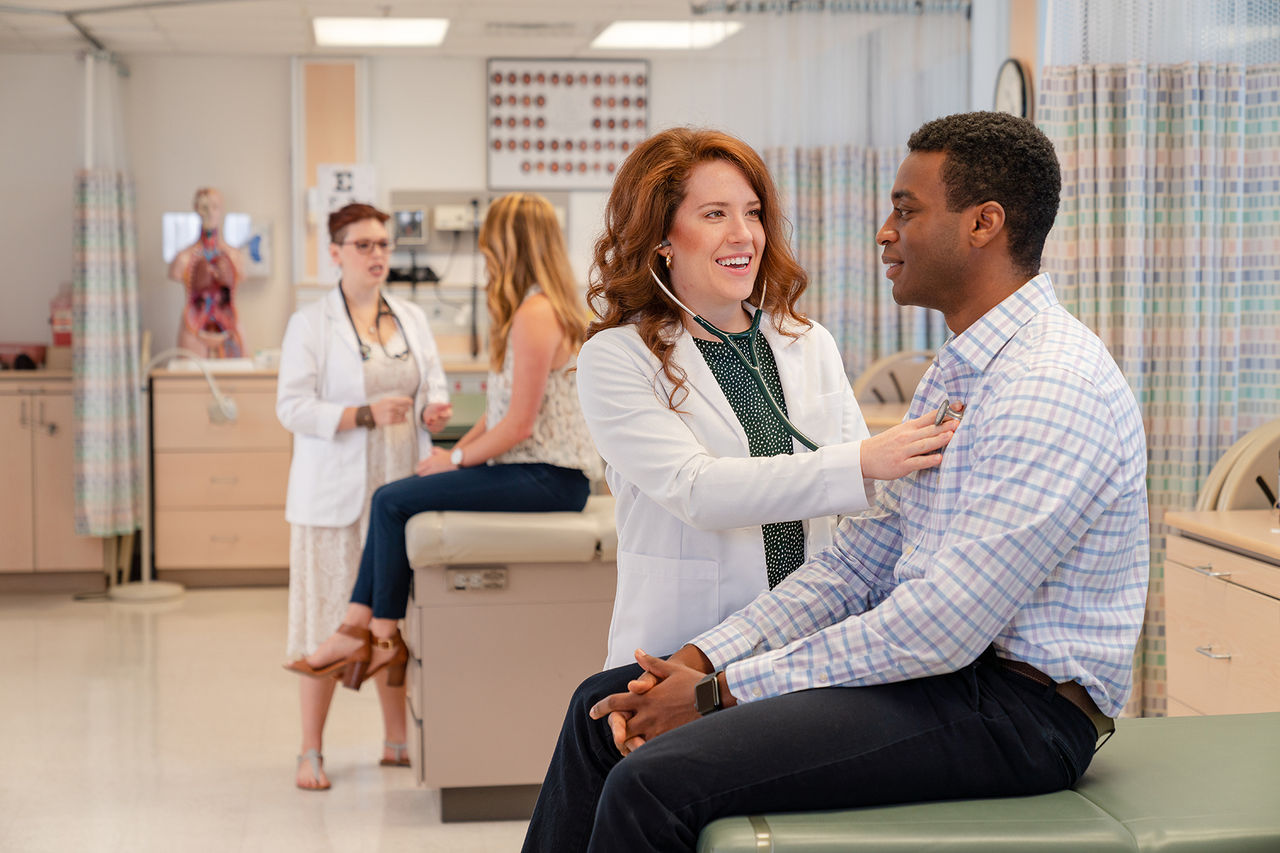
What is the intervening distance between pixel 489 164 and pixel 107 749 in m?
3.68

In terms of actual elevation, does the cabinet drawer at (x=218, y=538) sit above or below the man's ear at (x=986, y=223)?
below

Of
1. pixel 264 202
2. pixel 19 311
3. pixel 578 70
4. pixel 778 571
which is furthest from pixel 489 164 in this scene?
pixel 778 571

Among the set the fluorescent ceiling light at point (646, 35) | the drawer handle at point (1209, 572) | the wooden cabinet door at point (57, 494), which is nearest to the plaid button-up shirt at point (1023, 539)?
the drawer handle at point (1209, 572)

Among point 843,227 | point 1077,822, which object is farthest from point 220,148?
point 1077,822

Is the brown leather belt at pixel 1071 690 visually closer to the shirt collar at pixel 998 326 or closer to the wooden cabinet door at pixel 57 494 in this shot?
the shirt collar at pixel 998 326

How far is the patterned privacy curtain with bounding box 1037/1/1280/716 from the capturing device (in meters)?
2.99

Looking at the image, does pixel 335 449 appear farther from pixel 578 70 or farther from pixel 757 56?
pixel 578 70

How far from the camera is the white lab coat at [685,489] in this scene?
1.70 metres

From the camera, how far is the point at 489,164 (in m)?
6.41

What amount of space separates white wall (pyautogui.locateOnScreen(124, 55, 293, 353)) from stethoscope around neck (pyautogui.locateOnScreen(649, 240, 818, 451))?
15.9 feet

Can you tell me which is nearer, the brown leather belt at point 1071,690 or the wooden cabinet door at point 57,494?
the brown leather belt at point 1071,690

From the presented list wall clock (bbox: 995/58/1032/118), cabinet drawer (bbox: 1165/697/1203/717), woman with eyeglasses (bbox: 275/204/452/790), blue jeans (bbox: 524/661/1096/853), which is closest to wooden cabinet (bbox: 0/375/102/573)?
woman with eyeglasses (bbox: 275/204/452/790)

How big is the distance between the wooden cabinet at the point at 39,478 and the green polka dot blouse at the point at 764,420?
4.51m

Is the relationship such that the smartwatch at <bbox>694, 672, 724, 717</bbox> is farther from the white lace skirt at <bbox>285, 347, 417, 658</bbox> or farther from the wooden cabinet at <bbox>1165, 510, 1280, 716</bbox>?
the white lace skirt at <bbox>285, 347, 417, 658</bbox>
